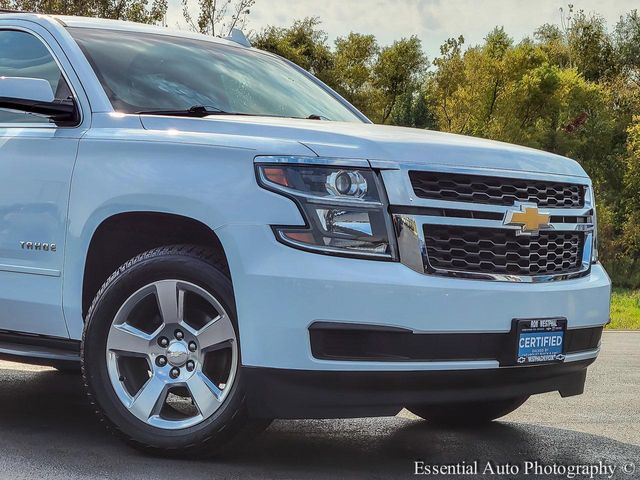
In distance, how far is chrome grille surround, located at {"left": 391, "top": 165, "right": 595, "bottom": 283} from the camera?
4129mm

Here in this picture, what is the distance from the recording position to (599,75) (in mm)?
69812

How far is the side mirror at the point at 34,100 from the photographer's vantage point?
16.2 feet

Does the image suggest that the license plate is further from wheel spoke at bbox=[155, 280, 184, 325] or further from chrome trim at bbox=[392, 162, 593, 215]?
wheel spoke at bbox=[155, 280, 184, 325]

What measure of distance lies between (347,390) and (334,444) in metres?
1.12

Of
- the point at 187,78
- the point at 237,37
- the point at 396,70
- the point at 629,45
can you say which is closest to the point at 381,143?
the point at 187,78

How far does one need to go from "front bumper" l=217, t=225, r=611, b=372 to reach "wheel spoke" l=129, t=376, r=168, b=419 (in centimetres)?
54

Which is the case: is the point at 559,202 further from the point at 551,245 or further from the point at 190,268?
the point at 190,268

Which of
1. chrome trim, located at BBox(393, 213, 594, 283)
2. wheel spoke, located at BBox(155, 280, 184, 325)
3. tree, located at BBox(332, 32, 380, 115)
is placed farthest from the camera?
tree, located at BBox(332, 32, 380, 115)

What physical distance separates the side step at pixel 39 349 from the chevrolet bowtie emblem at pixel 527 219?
82.2 inches

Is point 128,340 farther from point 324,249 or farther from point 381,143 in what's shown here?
point 381,143

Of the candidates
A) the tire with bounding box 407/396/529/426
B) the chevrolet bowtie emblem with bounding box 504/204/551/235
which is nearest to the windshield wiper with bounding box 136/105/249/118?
the chevrolet bowtie emblem with bounding box 504/204/551/235

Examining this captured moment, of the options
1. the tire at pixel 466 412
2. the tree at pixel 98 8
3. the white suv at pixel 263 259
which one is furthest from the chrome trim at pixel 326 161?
the tree at pixel 98 8

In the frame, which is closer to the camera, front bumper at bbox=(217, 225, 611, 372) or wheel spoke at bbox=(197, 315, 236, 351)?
front bumper at bbox=(217, 225, 611, 372)

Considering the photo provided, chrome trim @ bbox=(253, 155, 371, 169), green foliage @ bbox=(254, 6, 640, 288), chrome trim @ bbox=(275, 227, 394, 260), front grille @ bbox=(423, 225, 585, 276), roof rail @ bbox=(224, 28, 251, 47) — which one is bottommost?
green foliage @ bbox=(254, 6, 640, 288)
